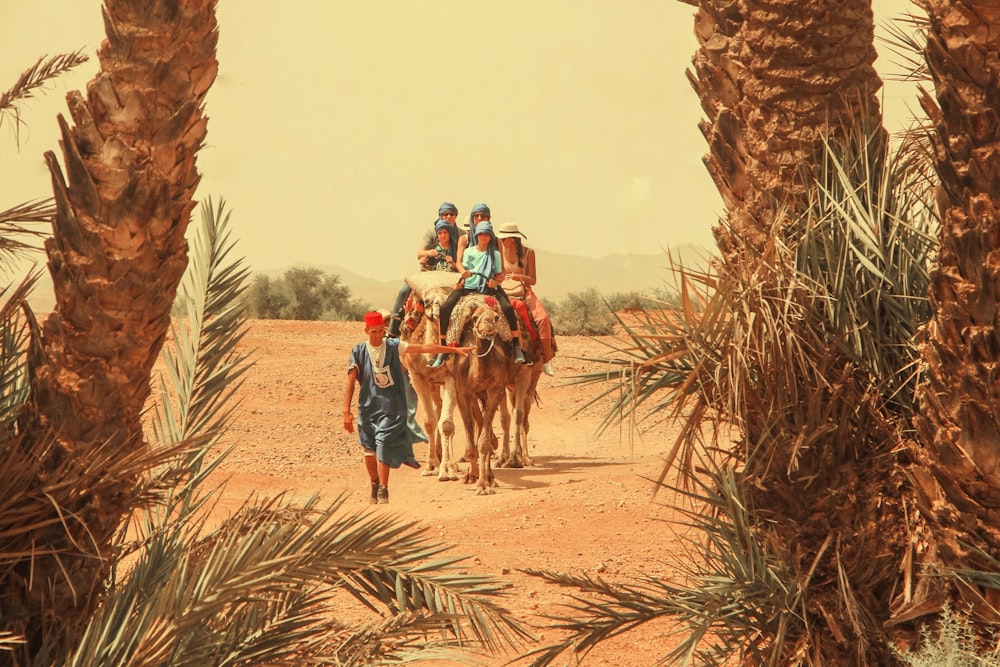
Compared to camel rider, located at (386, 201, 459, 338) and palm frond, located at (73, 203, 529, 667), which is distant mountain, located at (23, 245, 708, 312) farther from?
palm frond, located at (73, 203, 529, 667)

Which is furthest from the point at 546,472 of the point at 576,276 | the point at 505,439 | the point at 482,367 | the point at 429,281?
the point at 576,276

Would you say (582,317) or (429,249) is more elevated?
(429,249)

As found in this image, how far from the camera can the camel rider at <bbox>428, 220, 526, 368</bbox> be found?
11.6m

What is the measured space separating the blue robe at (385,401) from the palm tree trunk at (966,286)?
7.00m

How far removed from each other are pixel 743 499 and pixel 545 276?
96.5m

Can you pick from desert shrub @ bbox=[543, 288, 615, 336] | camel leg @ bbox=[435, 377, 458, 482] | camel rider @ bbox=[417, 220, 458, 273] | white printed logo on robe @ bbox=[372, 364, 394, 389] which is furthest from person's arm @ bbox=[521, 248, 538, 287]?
desert shrub @ bbox=[543, 288, 615, 336]

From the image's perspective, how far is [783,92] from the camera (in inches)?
178

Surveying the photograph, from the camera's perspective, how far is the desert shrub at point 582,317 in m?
31.7

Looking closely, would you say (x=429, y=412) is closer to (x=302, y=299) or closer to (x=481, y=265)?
(x=481, y=265)

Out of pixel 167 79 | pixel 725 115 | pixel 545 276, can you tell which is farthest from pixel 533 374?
pixel 545 276

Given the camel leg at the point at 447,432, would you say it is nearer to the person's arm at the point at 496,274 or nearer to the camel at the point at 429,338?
the camel at the point at 429,338

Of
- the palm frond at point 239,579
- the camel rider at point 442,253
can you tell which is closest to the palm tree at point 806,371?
the palm frond at point 239,579

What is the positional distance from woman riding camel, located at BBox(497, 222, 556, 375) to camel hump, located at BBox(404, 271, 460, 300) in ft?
1.93

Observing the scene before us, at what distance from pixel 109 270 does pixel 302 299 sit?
110 feet
